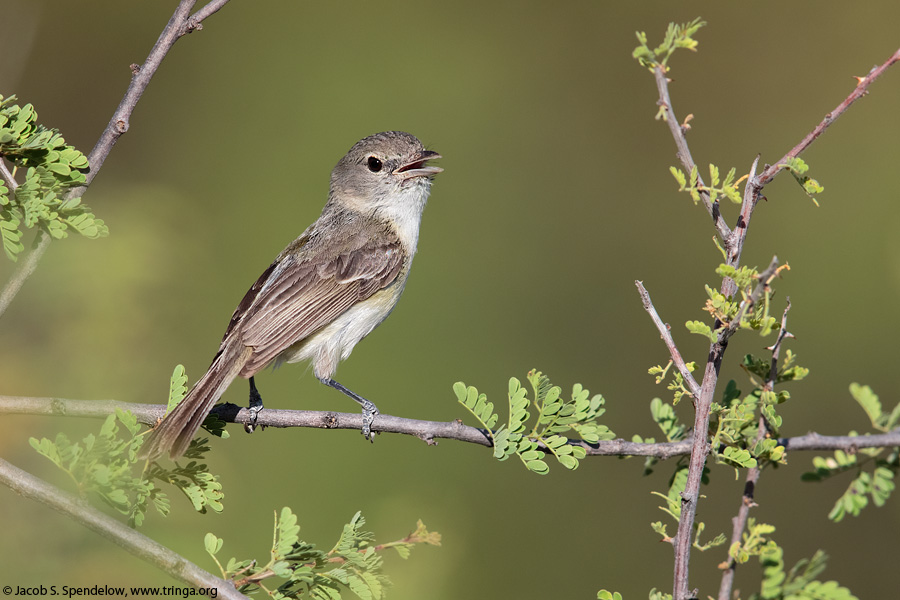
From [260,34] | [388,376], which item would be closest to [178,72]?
[260,34]

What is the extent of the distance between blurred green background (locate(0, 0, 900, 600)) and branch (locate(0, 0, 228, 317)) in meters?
1.27

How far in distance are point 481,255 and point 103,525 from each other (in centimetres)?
471

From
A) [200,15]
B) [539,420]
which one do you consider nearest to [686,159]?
[539,420]

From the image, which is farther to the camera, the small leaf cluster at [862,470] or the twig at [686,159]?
the small leaf cluster at [862,470]

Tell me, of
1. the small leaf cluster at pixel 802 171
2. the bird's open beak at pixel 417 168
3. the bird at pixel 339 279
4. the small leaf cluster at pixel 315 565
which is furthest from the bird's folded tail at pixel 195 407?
the small leaf cluster at pixel 802 171

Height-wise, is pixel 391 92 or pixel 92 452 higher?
pixel 391 92

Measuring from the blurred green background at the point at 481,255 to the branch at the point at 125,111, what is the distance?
1271mm

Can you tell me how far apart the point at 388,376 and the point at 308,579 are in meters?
3.19

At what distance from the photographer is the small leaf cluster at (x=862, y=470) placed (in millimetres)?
2373

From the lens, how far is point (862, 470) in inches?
97.0

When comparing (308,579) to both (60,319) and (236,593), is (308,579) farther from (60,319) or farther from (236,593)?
(60,319)

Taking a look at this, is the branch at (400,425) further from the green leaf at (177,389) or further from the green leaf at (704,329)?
the green leaf at (704,329)

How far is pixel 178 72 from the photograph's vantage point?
714 centimetres

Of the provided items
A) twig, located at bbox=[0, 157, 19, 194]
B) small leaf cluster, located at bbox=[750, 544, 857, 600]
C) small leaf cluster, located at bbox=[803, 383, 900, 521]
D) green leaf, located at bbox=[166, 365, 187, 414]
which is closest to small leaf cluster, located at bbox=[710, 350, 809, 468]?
small leaf cluster, located at bbox=[803, 383, 900, 521]
